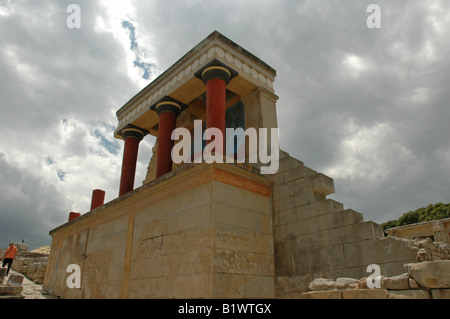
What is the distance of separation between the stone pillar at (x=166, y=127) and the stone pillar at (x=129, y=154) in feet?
6.91

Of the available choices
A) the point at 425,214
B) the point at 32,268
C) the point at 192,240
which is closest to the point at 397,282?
the point at 192,240

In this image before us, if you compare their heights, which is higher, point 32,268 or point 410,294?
point 32,268

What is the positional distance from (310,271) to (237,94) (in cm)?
607

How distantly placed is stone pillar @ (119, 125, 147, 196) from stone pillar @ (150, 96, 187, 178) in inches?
82.9

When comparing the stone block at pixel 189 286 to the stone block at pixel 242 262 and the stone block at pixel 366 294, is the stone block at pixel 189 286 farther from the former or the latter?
the stone block at pixel 366 294

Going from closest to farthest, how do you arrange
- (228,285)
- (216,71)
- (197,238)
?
1. (228,285)
2. (197,238)
3. (216,71)

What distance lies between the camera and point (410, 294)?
3145 mm

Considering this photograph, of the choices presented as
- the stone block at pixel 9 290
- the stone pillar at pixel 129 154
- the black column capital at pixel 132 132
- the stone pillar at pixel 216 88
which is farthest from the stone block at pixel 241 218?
the black column capital at pixel 132 132

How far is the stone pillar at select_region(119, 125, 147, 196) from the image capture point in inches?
479

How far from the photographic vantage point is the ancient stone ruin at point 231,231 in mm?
5617

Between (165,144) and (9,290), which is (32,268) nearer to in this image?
(9,290)

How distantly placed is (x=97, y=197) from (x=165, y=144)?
461cm
